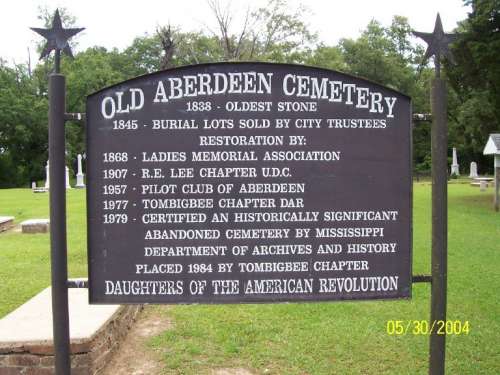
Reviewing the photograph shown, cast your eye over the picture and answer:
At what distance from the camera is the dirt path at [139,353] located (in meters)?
4.36

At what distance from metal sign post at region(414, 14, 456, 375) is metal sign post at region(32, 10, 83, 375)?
2.05 m

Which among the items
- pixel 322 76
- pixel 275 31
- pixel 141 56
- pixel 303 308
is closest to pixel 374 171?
pixel 322 76

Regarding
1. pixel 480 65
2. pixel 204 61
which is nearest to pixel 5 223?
pixel 480 65

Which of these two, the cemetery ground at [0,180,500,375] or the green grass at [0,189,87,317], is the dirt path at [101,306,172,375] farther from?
the green grass at [0,189,87,317]

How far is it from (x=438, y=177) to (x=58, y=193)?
215cm

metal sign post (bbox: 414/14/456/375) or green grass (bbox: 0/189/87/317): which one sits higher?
metal sign post (bbox: 414/14/456/375)

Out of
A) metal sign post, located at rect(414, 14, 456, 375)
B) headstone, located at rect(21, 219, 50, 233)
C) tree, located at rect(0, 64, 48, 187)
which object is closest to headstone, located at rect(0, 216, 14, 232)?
headstone, located at rect(21, 219, 50, 233)

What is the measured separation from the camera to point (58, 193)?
301cm

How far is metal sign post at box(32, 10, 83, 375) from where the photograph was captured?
3.00m

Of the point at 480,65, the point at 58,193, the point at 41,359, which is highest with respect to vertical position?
the point at 480,65

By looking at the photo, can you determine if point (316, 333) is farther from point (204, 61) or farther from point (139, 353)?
point (204, 61)

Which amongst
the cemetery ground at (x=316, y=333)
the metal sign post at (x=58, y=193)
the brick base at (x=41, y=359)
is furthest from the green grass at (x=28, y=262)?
the metal sign post at (x=58, y=193)

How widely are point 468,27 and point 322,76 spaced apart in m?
17.3

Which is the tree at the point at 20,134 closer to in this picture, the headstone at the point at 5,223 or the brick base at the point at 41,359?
the headstone at the point at 5,223
